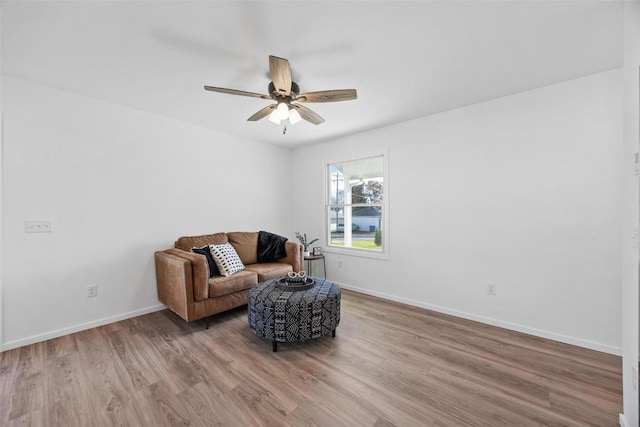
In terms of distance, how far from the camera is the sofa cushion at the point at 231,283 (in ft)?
8.72

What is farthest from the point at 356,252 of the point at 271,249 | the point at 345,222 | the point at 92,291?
the point at 92,291

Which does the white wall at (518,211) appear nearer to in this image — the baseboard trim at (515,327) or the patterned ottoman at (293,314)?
the baseboard trim at (515,327)

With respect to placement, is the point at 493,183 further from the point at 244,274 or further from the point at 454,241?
the point at 244,274

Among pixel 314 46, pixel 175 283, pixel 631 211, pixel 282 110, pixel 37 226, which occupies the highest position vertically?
pixel 314 46

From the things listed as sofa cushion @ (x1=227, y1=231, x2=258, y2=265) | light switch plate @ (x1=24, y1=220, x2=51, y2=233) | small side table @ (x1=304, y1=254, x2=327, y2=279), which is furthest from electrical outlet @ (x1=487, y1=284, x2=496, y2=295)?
light switch plate @ (x1=24, y1=220, x2=51, y2=233)

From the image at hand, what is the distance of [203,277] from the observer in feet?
8.37

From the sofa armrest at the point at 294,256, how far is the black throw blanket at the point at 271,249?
7 cm

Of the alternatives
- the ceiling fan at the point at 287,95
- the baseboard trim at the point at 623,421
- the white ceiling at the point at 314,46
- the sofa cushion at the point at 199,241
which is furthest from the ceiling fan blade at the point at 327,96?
the baseboard trim at the point at 623,421

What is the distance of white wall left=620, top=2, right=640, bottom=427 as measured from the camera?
128 cm

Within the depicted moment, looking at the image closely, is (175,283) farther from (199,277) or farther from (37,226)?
(37,226)

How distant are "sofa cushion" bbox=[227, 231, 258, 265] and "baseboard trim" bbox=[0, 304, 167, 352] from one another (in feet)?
3.72

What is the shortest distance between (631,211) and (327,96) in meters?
2.00

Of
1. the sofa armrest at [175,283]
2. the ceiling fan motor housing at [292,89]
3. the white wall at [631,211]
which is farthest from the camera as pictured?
the sofa armrest at [175,283]

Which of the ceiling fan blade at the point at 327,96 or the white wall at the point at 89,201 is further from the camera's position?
the white wall at the point at 89,201
